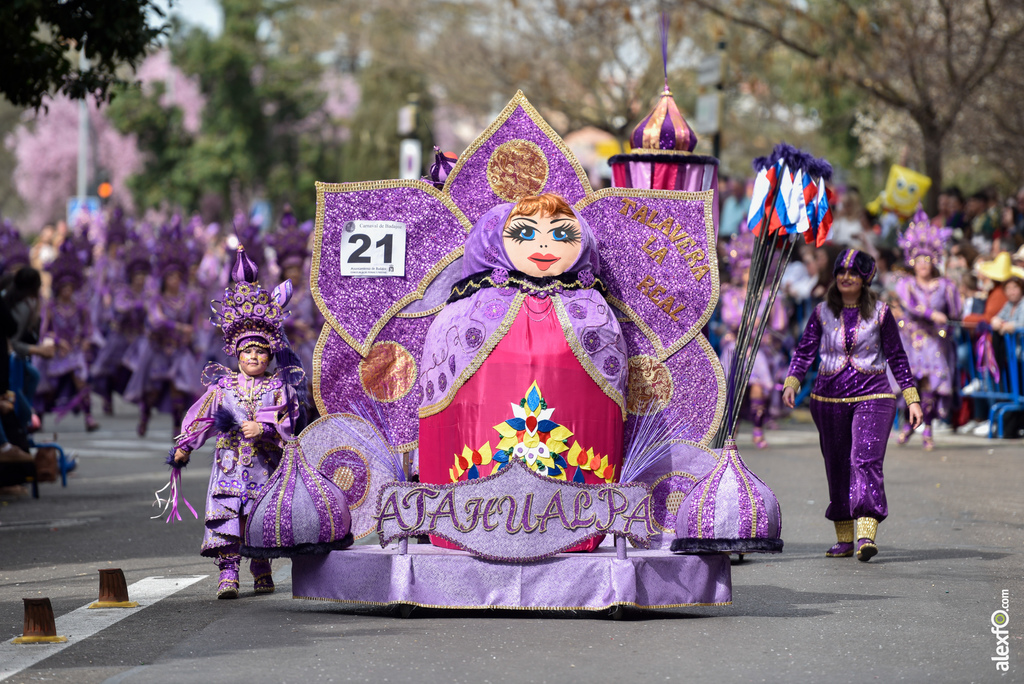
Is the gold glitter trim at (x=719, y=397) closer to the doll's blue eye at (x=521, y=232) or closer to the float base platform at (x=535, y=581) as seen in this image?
the float base platform at (x=535, y=581)

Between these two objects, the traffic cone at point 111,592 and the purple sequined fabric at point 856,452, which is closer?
the traffic cone at point 111,592

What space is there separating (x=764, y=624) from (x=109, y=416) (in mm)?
15794

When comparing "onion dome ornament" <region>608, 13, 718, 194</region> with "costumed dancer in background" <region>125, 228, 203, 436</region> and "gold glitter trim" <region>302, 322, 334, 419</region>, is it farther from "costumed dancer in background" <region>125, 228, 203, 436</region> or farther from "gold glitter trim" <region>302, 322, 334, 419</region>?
"costumed dancer in background" <region>125, 228, 203, 436</region>

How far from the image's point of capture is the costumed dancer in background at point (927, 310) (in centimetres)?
1606

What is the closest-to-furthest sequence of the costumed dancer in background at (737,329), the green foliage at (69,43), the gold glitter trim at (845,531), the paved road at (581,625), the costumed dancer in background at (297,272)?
the paved road at (581,625) < the gold glitter trim at (845,531) < the green foliage at (69,43) < the costumed dancer in background at (297,272) < the costumed dancer in background at (737,329)

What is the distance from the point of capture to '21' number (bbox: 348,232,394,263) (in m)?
8.01

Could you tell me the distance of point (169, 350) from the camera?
1769 cm

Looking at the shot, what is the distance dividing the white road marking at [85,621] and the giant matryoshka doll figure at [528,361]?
5.03 feet

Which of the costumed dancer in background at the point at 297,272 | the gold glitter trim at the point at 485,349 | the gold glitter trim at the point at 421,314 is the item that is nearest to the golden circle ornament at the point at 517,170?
the gold glitter trim at the point at 421,314

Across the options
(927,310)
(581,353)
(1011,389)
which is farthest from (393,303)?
(1011,389)

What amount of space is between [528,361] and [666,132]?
248 cm

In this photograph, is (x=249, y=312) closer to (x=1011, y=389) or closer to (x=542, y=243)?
(x=542, y=243)

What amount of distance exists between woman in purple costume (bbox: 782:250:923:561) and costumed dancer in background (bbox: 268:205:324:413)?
6.04 metres

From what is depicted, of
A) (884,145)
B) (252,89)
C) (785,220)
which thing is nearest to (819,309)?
(785,220)
